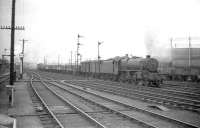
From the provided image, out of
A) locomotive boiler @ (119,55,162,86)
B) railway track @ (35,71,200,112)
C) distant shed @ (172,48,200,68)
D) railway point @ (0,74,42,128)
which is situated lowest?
railway point @ (0,74,42,128)

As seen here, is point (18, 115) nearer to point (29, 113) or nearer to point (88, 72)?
point (29, 113)

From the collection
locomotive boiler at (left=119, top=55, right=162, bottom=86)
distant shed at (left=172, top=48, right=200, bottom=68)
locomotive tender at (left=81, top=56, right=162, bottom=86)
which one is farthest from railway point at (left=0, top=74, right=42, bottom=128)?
distant shed at (left=172, top=48, right=200, bottom=68)

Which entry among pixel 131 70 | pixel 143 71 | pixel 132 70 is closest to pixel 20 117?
pixel 143 71

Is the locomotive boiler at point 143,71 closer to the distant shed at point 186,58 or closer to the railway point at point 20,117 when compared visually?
the distant shed at point 186,58

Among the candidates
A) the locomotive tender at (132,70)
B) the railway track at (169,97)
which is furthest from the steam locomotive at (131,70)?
the railway track at (169,97)

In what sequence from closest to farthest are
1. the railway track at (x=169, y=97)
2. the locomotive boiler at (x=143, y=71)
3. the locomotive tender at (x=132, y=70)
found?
the railway track at (x=169, y=97)
the locomotive boiler at (x=143, y=71)
the locomotive tender at (x=132, y=70)

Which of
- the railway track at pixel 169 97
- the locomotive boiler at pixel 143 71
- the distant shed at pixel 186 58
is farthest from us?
the distant shed at pixel 186 58

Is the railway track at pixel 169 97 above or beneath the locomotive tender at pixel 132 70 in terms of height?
beneath

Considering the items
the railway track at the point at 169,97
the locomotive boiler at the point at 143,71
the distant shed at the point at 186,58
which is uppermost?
the distant shed at the point at 186,58

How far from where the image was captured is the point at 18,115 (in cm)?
1064

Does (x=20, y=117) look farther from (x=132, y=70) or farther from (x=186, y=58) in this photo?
(x=186, y=58)

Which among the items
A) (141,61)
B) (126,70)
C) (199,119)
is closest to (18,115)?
(199,119)

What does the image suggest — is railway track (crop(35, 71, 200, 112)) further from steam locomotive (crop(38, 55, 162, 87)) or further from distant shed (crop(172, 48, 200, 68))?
distant shed (crop(172, 48, 200, 68))

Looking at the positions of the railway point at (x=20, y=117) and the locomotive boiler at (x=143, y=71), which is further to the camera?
the locomotive boiler at (x=143, y=71)
